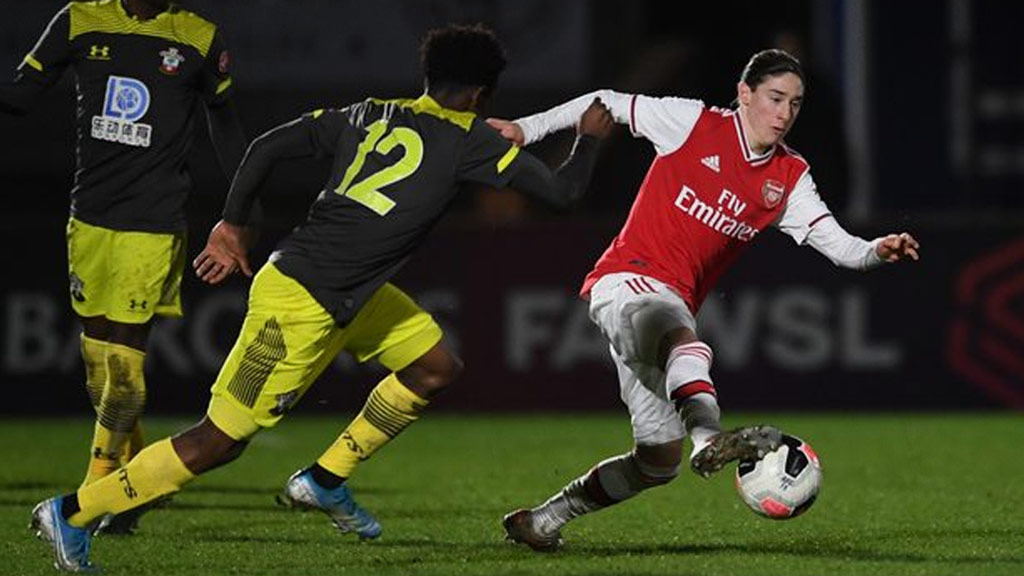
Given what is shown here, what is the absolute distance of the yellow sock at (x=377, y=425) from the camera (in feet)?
24.9

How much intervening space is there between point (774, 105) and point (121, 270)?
2720mm

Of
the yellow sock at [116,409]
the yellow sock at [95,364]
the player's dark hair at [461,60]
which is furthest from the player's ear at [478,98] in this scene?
the yellow sock at [95,364]

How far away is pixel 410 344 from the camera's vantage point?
7.55 m

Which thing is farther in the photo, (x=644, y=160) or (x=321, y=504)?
(x=644, y=160)

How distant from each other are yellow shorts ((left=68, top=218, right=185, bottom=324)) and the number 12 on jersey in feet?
5.60

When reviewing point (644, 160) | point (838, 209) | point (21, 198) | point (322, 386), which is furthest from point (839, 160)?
point (21, 198)

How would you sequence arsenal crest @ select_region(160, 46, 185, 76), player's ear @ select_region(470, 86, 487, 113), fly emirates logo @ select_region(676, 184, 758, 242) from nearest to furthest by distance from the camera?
player's ear @ select_region(470, 86, 487, 113) < fly emirates logo @ select_region(676, 184, 758, 242) < arsenal crest @ select_region(160, 46, 185, 76)

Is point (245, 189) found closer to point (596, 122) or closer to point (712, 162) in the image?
point (596, 122)

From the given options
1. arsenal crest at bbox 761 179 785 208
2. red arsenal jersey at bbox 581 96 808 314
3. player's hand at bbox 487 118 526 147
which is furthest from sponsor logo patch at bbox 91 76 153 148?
arsenal crest at bbox 761 179 785 208

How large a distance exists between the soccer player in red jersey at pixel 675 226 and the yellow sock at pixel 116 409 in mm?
1721

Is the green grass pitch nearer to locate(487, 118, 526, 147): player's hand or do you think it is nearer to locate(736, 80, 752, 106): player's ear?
locate(487, 118, 526, 147): player's hand

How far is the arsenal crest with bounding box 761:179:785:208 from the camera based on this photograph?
732 cm

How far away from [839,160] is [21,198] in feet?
20.6

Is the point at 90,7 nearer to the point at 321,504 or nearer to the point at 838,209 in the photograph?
the point at 321,504
